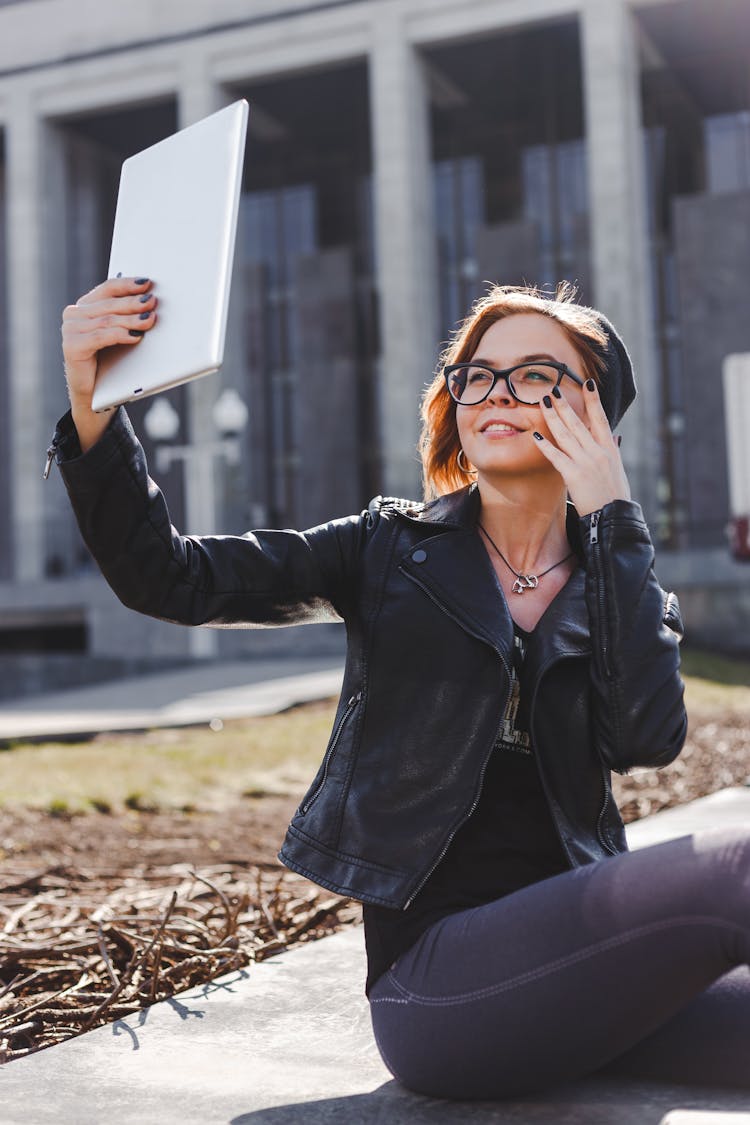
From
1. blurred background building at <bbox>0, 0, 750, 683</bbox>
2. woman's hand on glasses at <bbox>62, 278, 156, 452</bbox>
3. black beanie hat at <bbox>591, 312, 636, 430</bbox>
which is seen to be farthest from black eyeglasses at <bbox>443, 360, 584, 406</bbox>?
blurred background building at <bbox>0, 0, 750, 683</bbox>

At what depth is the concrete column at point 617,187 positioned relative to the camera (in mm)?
26109

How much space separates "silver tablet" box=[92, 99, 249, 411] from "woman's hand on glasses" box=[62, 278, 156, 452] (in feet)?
0.06

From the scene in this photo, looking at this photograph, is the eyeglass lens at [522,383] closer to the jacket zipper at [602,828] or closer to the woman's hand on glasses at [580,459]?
the woman's hand on glasses at [580,459]

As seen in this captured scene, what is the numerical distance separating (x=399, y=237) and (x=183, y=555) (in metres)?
26.1

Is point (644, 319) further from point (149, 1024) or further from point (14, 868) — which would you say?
point (149, 1024)

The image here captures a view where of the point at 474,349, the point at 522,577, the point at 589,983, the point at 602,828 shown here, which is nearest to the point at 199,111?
the point at 474,349

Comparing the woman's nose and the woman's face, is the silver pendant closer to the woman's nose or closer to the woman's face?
the woman's face

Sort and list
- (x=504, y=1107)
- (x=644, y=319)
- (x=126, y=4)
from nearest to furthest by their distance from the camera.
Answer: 1. (x=504, y=1107)
2. (x=644, y=319)
3. (x=126, y=4)

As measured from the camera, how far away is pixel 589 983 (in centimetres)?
195

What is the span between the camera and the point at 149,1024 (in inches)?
106

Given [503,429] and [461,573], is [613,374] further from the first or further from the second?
[461,573]

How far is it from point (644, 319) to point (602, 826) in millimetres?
25233

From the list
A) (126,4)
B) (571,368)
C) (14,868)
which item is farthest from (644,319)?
(571,368)

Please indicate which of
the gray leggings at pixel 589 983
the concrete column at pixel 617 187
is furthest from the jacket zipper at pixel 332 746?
the concrete column at pixel 617 187
